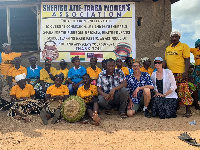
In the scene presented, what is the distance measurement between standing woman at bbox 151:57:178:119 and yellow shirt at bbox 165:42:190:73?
0.33m

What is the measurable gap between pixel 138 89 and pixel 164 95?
0.56m

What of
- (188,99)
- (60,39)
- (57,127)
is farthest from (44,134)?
(60,39)

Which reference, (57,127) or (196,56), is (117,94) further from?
(196,56)

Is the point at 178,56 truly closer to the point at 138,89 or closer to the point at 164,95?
the point at 164,95

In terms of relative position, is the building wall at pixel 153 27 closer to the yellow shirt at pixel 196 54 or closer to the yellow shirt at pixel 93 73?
the yellow shirt at pixel 196 54

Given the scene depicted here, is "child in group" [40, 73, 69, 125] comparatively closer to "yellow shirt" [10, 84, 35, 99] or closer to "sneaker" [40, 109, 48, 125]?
"sneaker" [40, 109, 48, 125]

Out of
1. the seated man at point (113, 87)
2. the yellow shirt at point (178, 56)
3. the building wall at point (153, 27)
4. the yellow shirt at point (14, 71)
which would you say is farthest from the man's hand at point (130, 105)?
the yellow shirt at point (14, 71)

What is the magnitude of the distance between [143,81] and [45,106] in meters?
2.21

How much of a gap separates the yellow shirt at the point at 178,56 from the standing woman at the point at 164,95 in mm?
327

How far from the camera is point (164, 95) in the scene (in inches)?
171

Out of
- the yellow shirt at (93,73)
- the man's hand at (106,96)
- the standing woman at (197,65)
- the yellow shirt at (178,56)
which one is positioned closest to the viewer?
the man's hand at (106,96)

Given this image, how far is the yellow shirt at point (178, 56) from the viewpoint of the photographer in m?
4.49

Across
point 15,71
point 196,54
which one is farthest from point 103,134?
point 15,71

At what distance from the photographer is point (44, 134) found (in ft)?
11.2
